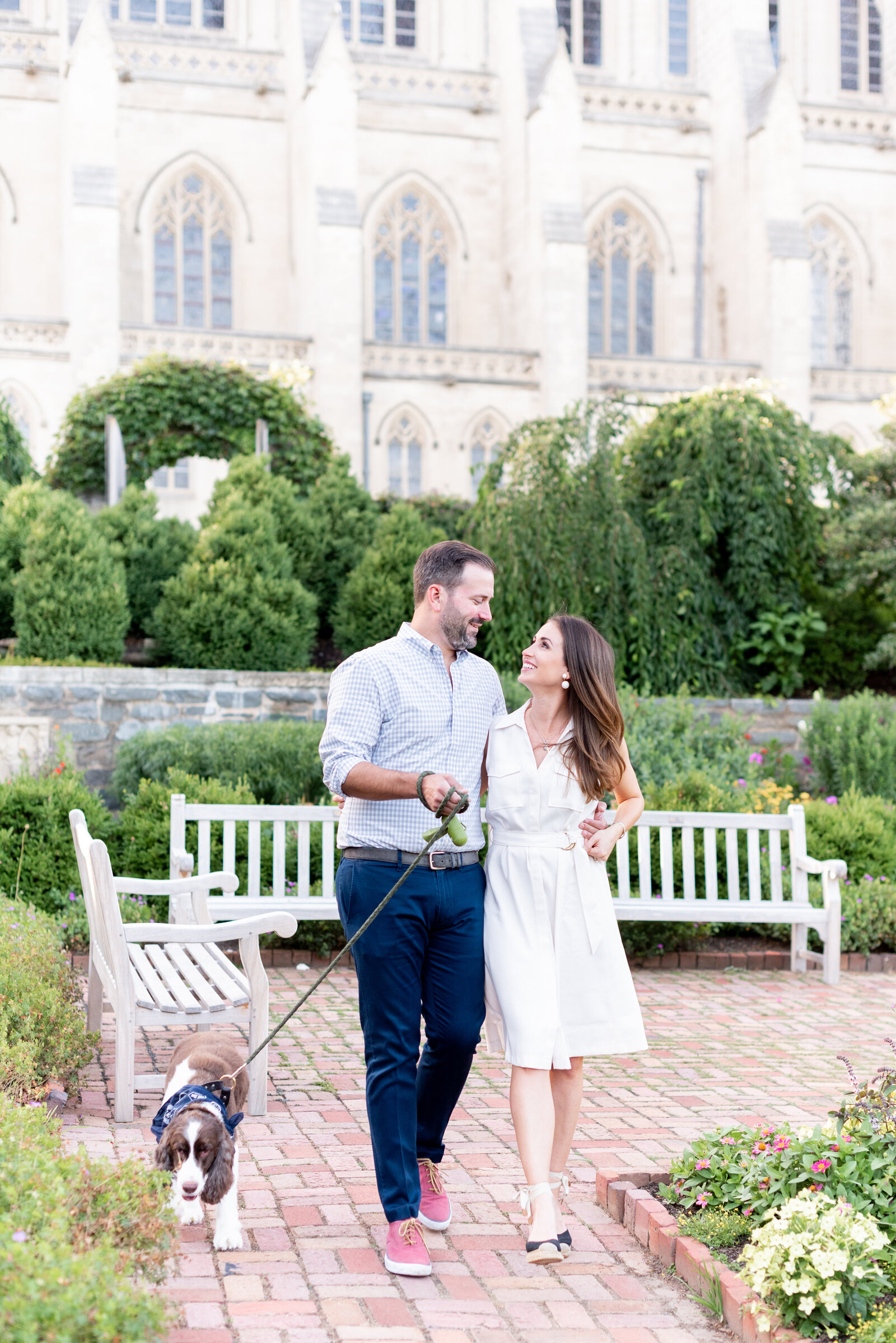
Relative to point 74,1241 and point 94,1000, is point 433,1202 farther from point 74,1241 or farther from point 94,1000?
point 94,1000

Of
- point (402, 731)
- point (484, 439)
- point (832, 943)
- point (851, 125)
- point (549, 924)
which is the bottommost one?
point (832, 943)

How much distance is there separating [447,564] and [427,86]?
2698 cm

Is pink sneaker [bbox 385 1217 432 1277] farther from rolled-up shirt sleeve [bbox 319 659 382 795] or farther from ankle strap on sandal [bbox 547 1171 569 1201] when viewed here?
rolled-up shirt sleeve [bbox 319 659 382 795]

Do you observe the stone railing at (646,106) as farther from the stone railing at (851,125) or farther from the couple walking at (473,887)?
the couple walking at (473,887)

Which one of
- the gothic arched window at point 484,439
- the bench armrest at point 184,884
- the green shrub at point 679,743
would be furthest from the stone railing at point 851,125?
the bench armrest at point 184,884

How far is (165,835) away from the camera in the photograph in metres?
7.98

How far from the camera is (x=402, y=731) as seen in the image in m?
3.56

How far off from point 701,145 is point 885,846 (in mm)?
23790

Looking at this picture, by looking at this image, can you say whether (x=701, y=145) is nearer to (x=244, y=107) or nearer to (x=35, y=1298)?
(x=244, y=107)

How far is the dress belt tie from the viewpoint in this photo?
3.65 meters

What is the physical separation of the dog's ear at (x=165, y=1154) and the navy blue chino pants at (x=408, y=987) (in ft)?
1.75

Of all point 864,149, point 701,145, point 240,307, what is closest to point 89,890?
point 240,307

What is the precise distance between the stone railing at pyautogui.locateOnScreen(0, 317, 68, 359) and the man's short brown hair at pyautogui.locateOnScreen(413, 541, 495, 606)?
2166 centimetres

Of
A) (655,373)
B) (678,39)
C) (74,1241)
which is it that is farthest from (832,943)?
(678,39)
